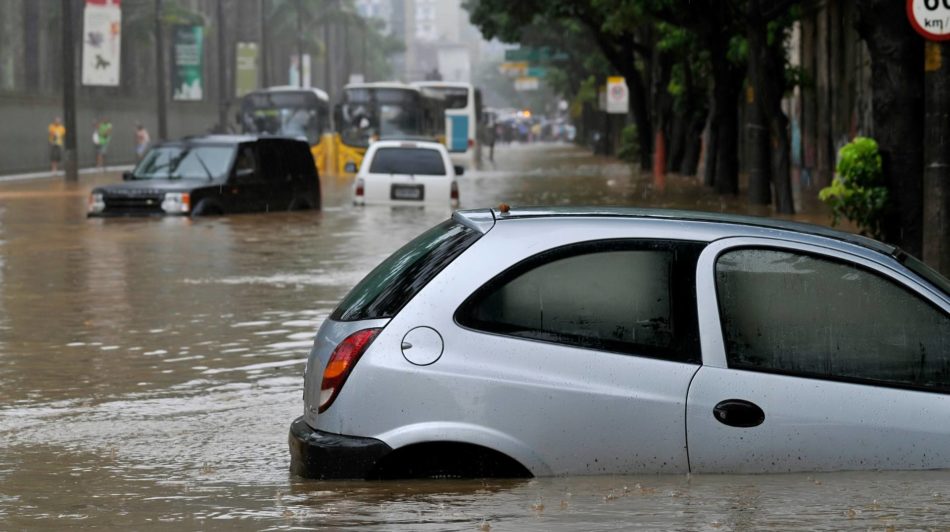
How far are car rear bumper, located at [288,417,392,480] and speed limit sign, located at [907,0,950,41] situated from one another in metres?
7.85

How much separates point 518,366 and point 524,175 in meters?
48.8

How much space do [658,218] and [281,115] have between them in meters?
51.1

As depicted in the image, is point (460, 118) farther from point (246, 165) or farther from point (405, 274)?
point (405, 274)

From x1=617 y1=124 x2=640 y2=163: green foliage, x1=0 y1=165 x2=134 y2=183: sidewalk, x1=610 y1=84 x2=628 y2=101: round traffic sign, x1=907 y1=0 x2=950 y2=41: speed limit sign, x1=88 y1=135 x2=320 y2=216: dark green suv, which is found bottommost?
x1=0 y1=165 x2=134 y2=183: sidewalk

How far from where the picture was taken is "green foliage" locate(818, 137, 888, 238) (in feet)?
53.6

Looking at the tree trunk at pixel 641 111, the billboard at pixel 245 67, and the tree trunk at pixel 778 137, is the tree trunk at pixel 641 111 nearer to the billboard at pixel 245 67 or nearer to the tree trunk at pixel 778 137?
the tree trunk at pixel 778 137

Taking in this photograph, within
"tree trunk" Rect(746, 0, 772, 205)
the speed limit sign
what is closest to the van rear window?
the speed limit sign

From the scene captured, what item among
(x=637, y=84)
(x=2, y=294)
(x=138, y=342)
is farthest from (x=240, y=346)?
(x=637, y=84)

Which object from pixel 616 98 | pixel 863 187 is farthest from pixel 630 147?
pixel 863 187

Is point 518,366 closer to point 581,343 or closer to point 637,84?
point 581,343

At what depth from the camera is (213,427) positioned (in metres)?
9.69

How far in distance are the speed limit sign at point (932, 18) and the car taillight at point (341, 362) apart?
7.74 m

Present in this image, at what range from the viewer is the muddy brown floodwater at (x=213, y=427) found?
248 inches

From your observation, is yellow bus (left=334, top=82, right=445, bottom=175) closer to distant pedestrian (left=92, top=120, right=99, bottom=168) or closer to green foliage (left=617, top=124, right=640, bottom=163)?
green foliage (left=617, top=124, right=640, bottom=163)
